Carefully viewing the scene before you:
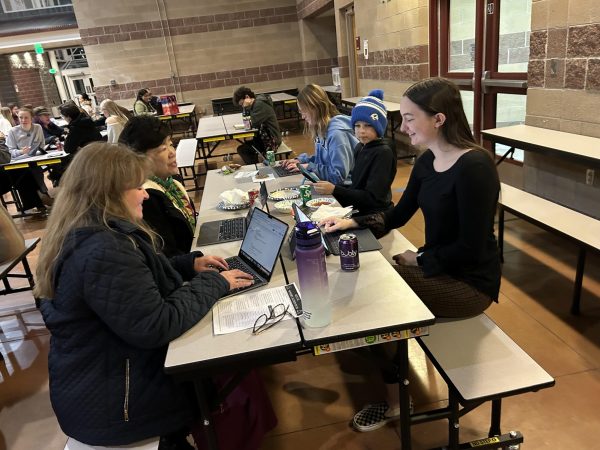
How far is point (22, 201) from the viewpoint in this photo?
584cm

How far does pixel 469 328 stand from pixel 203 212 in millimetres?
1597

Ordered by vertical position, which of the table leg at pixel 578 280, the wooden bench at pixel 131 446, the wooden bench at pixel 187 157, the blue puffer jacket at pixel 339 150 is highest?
the blue puffer jacket at pixel 339 150

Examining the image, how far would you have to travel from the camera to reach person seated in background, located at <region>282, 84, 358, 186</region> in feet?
9.65

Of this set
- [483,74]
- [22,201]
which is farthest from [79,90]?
[483,74]

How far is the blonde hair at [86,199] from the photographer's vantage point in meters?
1.31

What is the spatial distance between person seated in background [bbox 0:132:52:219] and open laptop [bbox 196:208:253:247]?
172 inches

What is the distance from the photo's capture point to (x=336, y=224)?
208cm

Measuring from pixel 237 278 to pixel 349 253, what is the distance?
427mm

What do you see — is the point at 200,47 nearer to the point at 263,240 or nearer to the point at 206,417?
the point at 263,240

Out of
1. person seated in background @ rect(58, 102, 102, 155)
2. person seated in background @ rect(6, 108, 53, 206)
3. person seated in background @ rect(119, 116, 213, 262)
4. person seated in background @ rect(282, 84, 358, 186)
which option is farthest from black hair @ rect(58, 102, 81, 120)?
person seated in background @ rect(119, 116, 213, 262)

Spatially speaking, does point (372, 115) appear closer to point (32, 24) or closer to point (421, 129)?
point (421, 129)

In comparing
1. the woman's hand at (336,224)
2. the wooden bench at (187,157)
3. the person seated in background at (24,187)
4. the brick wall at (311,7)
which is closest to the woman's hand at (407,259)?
the woman's hand at (336,224)

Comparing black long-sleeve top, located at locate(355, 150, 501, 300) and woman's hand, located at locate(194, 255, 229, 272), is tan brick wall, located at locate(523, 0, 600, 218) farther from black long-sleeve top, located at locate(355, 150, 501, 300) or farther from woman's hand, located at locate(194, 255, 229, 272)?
woman's hand, located at locate(194, 255, 229, 272)

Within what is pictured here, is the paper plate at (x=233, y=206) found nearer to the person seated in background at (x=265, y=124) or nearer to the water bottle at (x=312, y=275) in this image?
the water bottle at (x=312, y=275)
